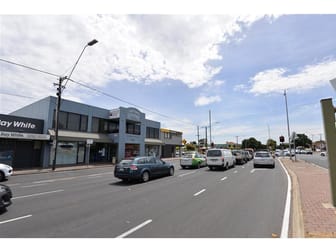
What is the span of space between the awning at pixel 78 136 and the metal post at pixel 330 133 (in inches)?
864

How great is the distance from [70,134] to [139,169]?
14.2 metres

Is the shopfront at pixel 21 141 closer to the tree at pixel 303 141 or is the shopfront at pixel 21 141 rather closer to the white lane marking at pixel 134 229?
the white lane marking at pixel 134 229

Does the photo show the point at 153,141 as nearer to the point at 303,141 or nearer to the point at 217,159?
the point at 217,159

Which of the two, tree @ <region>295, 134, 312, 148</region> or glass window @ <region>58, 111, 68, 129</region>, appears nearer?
glass window @ <region>58, 111, 68, 129</region>

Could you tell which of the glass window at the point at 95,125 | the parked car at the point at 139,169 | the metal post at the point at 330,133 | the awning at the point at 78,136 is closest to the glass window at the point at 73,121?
the awning at the point at 78,136

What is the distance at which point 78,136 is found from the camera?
23.3m

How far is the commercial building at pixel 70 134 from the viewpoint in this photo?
18969mm

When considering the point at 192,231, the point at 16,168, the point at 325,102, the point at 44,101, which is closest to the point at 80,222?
the point at 192,231

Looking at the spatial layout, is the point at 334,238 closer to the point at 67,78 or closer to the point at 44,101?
the point at 67,78

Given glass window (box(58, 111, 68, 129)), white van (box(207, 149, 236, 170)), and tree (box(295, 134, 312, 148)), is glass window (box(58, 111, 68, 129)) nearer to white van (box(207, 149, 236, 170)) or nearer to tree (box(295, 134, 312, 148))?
white van (box(207, 149, 236, 170))

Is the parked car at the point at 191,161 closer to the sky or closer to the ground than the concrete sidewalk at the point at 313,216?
closer to the sky

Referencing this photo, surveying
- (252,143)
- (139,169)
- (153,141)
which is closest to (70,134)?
(139,169)

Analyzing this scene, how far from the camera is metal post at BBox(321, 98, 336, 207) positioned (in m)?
6.31

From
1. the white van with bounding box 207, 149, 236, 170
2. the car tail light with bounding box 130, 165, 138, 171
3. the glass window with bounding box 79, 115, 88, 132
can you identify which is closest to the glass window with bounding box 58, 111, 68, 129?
the glass window with bounding box 79, 115, 88, 132
